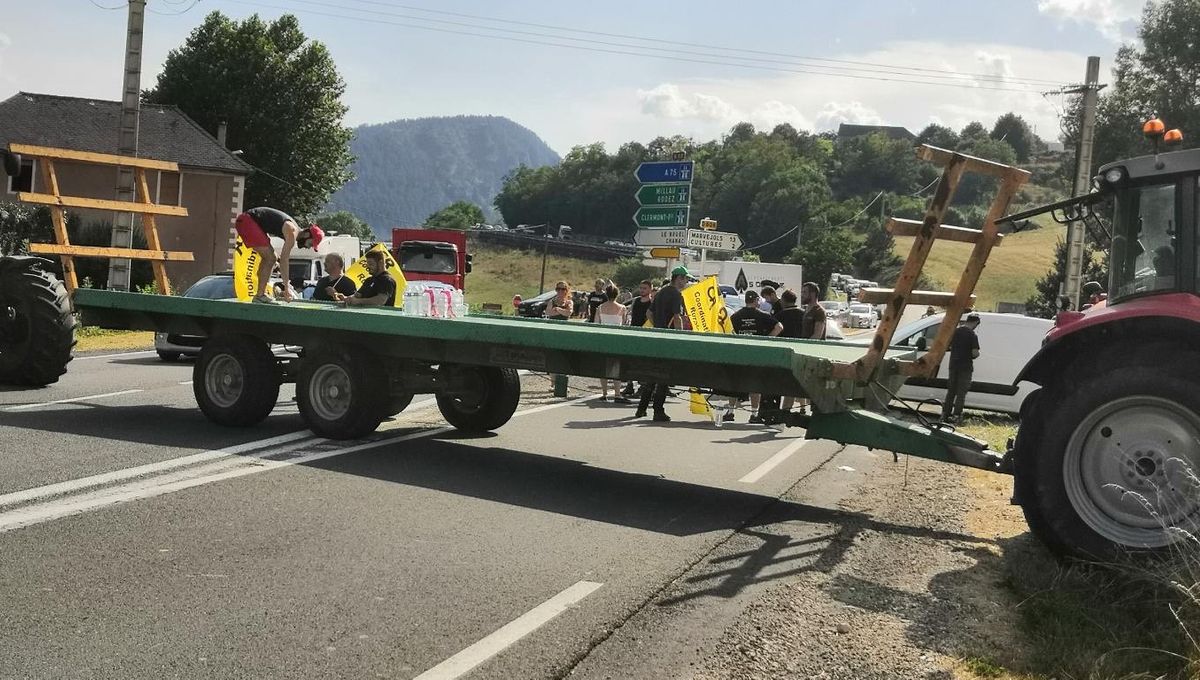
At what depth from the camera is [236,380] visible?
1104cm

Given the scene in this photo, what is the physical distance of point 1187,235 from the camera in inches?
265

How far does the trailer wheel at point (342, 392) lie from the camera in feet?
33.8

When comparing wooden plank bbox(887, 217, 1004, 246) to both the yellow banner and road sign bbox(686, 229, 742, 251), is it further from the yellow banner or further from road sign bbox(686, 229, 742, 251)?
road sign bbox(686, 229, 742, 251)

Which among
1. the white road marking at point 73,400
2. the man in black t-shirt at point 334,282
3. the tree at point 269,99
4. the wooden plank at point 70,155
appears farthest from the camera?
the tree at point 269,99

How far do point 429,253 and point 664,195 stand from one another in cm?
894

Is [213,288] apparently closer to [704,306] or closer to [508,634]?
[704,306]

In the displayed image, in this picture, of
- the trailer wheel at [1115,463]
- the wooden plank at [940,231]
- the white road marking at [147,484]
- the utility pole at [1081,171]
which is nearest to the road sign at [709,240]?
the utility pole at [1081,171]

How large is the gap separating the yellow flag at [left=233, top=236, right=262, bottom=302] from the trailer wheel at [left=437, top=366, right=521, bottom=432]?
241cm

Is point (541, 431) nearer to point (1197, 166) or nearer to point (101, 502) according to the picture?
point (101, 502)

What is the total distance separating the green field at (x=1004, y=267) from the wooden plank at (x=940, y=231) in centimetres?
7379

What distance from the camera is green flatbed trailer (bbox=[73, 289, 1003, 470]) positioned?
8234mm

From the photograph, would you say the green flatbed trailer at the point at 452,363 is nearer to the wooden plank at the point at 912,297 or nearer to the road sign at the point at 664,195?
the wooden plank at the point at 912,297

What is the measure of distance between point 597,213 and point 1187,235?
14875cm

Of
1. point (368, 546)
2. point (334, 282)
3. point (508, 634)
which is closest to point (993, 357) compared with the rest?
point (334, 282)
